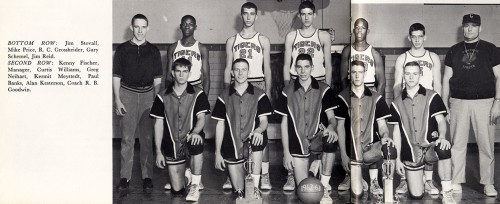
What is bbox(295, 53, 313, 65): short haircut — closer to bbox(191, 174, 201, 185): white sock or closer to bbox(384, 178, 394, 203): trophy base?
bbox(384, 178, 394, 203): trophy base

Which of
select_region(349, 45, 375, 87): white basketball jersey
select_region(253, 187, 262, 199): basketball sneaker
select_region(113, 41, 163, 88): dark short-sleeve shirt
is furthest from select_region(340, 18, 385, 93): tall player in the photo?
select_region(113, 41, 163, 88): dark short-sleeve shirt

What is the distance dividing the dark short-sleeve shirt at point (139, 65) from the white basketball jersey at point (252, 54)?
733mm

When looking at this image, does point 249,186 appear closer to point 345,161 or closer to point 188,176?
point 188,176

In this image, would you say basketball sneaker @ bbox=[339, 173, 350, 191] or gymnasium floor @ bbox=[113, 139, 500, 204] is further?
basketball sneaker @ bbox=[339, 173, 350, 191]

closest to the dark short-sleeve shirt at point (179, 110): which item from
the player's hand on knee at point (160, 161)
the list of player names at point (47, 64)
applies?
the player's hand on knee at point (160, 161)

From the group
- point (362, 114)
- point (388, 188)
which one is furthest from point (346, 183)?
point (362, 114)

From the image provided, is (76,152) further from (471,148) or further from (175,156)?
(471,148)

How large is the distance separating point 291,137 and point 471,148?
1.64 metres

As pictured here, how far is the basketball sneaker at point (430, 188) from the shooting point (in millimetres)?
7473

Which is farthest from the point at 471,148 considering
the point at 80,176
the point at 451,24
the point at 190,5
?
the point at 80,176

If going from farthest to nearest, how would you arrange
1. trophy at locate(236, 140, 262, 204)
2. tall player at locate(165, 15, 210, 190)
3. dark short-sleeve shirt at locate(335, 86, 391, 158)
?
1. tall player at locate(165, 15, 210, 190)
2. dark short-sleeve shirt at locate(335, 86, 391, 158)
3. trophy at locate(236, 140, 262, 204)

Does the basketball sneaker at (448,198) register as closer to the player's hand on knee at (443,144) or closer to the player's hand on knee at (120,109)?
the player's hand on knee at (443,144)

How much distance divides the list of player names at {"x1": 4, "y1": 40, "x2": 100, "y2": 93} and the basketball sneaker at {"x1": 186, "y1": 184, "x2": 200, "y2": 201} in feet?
4.35

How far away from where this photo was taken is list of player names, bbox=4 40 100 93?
284 inches
